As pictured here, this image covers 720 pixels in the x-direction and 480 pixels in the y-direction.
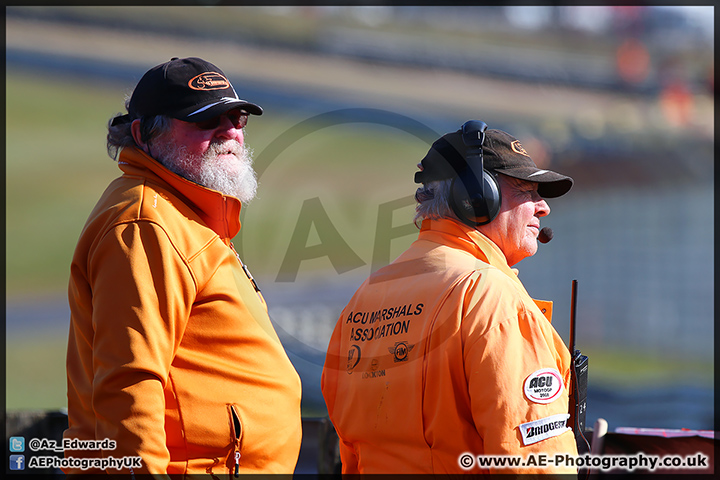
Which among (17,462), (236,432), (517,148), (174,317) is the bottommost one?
(17,462)

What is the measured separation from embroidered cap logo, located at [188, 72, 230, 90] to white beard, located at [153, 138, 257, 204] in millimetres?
137

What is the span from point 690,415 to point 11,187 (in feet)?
38.7

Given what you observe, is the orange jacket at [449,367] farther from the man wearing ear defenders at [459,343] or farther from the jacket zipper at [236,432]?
the jacket zipper at [236,432]

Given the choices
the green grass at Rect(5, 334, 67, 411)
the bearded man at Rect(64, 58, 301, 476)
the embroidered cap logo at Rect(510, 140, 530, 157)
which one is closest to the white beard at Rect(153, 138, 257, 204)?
the bearded man at Rect(64, 58, 301, 476)

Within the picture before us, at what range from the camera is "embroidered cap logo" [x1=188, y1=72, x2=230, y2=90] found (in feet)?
5.30

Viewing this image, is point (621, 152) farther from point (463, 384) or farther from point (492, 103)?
point (463, 384)

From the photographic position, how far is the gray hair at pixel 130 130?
1.61m

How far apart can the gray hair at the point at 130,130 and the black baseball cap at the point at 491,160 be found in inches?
26.1

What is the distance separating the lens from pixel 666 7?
1132 centimetres

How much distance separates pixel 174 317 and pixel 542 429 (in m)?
0.78

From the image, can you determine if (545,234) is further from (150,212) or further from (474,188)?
(150,212)

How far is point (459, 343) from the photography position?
1.37 metres

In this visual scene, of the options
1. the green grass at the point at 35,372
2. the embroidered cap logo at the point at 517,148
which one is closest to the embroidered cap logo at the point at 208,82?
the embroidered cap logo at the point at 517,148

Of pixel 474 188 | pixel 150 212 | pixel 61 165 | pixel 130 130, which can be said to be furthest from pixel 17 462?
pixel 61 165
